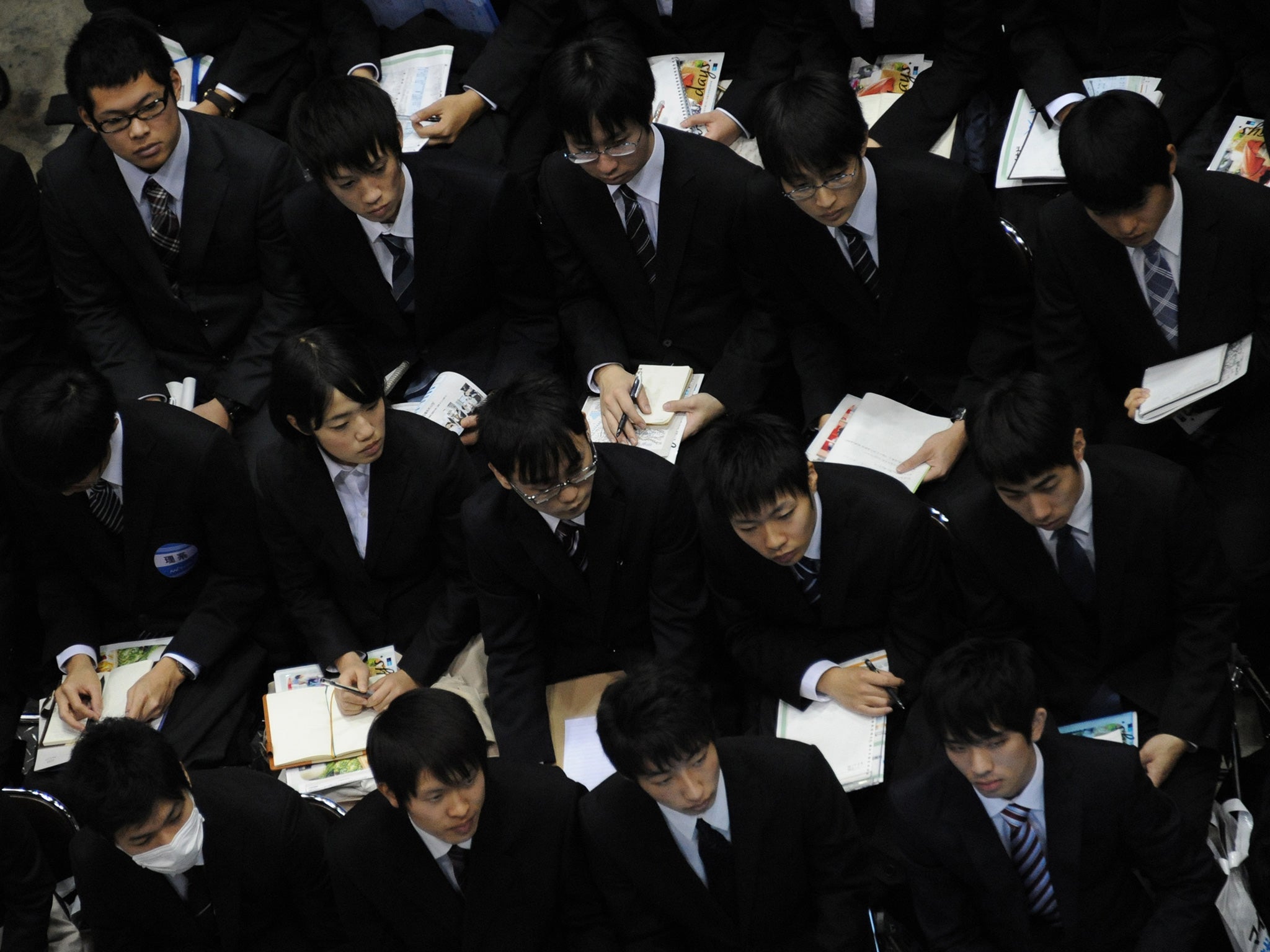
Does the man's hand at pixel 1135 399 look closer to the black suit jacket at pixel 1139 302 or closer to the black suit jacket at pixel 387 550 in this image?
the black suit jacket at pixel 1139 302

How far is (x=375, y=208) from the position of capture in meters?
4.30

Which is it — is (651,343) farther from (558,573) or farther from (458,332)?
(558,573)

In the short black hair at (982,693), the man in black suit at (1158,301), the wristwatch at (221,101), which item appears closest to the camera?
the short black hair at (982,693)

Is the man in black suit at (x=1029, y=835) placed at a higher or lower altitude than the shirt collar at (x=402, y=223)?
lower

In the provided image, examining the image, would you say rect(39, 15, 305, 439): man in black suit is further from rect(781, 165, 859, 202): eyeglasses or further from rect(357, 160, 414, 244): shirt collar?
rect(781, 165, 859, 202): eyeglasses

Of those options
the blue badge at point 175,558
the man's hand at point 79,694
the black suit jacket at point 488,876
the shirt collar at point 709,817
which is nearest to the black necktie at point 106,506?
the blue badge at point 175,558

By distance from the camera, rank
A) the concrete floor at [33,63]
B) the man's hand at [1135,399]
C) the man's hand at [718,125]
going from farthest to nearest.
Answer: the concrete floor at [33,63], the man's hand at [718,125], the man's hand at [1135,399]

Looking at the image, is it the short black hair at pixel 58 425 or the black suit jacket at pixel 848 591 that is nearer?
the black suit jacket at pixel 848 591

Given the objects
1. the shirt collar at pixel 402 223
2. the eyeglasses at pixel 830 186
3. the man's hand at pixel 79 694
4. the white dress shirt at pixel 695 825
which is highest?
the eyeglasses at pixel 830 186

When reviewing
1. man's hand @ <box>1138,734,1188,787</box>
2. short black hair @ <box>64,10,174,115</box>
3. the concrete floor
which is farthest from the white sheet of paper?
the concrete floor

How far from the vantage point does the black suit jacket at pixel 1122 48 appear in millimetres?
4137

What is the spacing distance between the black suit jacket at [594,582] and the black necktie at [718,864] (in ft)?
2.10

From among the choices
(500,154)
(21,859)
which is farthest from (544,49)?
(21,859)

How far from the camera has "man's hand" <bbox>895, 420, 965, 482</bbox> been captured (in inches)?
154
